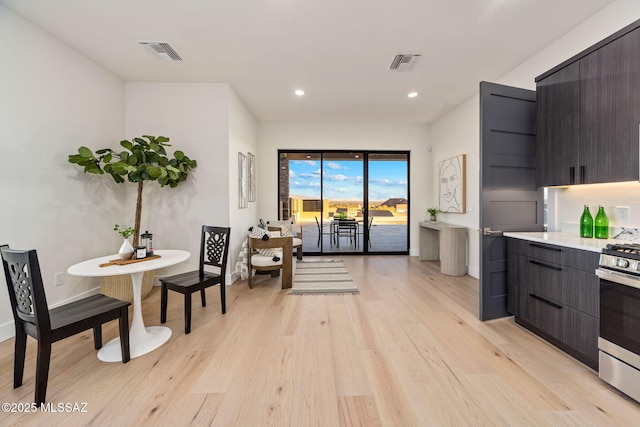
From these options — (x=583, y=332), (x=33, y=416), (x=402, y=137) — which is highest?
(x=402, y=137)

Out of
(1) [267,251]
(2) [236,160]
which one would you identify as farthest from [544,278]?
(2) [236,160]

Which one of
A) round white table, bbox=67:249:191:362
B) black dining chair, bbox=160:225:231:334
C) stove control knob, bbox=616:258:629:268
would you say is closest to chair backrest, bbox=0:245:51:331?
round white table, bbox=67:249:191:362

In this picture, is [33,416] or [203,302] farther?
[203,302]

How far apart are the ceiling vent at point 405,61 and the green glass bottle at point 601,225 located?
2.37 m

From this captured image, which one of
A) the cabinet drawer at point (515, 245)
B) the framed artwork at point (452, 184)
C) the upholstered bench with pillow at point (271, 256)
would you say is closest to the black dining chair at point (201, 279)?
the upholstered bench with pillow at point (271, 256)

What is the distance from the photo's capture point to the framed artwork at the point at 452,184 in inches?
180

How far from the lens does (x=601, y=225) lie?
2295 millimetres

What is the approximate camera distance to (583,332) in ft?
6.46

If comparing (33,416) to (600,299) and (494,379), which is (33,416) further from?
(600,299)

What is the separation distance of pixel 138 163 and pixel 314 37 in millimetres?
2479

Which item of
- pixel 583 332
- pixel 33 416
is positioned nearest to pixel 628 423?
pixel 583 332

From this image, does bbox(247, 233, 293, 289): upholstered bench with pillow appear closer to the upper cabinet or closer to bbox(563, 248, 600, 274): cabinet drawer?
bbox(563, 248, 600, 274): cabinet drawer

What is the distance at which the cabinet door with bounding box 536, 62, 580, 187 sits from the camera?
233 centimetres

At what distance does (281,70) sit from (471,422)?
12.6 feet
